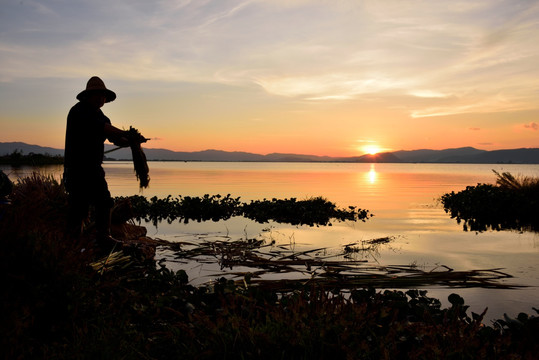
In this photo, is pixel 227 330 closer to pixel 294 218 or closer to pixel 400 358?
pixel 400 358

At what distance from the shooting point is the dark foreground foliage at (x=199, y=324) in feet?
12.6

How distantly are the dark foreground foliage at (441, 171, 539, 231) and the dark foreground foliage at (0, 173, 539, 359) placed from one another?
1305 cm

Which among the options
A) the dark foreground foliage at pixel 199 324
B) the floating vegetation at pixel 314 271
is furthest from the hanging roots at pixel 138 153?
the floating vegetation at pixel 314 271

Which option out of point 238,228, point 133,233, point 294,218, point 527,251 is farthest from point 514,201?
point 133,233

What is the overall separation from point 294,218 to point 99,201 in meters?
11.1

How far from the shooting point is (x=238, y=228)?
15.0 metres

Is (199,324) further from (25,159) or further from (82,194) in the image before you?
(25,159)

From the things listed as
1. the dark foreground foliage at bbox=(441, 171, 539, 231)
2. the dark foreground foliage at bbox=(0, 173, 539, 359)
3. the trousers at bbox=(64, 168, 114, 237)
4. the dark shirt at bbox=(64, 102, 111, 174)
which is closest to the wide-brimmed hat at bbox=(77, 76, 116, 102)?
the dark shirt at bbox=(64, 102, 111, 174)

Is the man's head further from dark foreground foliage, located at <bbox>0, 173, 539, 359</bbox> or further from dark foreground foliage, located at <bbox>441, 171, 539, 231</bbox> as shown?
dark foreground foliage, located at <bbox>441, 171, 539, 231</bbox>

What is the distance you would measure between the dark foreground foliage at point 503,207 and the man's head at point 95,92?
14.0 m

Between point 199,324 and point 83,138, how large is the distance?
4476 millimetres

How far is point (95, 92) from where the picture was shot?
24.9 ft

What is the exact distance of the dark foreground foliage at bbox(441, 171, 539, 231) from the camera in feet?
56.9

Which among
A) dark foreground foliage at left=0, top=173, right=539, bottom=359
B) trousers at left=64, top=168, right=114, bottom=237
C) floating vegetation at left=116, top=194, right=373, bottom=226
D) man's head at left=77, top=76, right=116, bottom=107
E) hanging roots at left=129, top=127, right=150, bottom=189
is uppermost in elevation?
man's head at left=77, top=76, right=116, bottom=107
